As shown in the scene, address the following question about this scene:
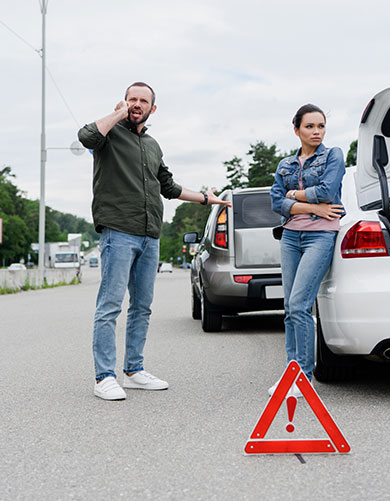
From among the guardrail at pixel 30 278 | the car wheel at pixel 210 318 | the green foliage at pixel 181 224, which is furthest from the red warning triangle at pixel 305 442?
the green foliage at pixel 181 224

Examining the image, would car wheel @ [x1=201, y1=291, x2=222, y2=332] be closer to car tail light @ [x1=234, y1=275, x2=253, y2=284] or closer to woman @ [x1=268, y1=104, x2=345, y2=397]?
car tail light @ [x1=234, y1=275, x2=253, y2=284]

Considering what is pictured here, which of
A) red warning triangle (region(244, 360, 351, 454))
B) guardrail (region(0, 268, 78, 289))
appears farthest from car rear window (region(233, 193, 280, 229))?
guardrail (region(0, 268, 78, 289))

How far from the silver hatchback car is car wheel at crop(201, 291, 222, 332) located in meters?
0.02

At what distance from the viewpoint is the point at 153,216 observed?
5.26 m

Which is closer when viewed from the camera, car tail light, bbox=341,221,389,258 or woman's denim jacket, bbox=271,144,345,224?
car tail light, bbox=341,221,389,258

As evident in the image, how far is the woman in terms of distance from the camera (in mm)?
4848

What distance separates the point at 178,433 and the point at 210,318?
17.2 feet

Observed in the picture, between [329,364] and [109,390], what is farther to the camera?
[329,364]

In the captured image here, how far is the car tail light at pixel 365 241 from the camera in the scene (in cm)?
461

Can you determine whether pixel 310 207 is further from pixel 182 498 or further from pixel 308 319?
pixel 182 498

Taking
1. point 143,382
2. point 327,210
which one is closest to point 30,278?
point 143,382

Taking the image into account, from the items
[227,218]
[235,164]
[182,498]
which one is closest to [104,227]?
[182,498]

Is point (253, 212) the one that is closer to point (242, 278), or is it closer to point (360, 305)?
point (242, 278)

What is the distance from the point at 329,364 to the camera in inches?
204
